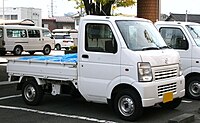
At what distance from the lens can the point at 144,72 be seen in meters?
6.35

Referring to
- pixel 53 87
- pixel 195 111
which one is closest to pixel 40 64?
pixel 53 87

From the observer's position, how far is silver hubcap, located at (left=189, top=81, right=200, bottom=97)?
8.89m

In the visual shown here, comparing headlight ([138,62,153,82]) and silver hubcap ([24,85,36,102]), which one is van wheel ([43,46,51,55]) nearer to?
silver hubcap ([24,85,36,102])

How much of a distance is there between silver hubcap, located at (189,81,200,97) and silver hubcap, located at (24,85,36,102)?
13.2 ft

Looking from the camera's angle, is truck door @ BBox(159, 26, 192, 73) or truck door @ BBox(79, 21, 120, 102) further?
truck door @ BBox(159, 26, 192, 73)

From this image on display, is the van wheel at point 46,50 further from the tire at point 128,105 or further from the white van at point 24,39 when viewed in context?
the tire at point 128,105

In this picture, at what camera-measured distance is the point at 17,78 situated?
844 cm

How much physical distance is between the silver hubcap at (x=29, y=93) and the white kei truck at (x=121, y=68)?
0.62 meters

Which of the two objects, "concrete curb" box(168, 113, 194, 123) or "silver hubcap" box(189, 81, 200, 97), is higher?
"silver hubcap" box(189, 81, 200, 97)

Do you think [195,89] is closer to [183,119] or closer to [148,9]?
[183,119]

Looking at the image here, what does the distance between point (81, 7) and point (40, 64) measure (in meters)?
12.1

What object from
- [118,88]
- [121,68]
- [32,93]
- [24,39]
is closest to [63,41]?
[24,39]

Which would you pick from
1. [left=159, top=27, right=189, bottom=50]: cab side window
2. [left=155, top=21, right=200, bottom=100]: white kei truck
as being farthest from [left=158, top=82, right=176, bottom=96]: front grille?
[left=159, top=27, right=189, bottom=50]: cab side window

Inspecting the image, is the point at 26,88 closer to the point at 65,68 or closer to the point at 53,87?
the point at 53,87
